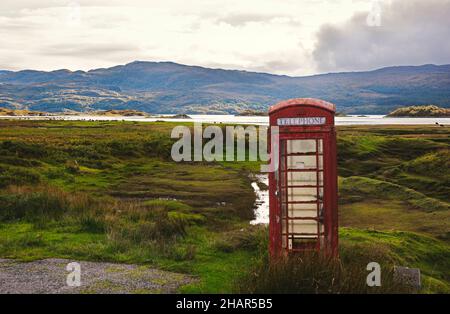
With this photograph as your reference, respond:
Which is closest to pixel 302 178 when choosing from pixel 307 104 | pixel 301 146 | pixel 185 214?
pixel 301 146

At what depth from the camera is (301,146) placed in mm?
10430

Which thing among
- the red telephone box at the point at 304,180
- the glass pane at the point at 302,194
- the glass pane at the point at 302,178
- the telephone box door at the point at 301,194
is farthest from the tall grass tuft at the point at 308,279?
the glass pane at the point at 302,178

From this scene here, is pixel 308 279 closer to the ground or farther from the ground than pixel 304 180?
closer to the ground

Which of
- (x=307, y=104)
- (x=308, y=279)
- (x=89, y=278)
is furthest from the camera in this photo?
(x=89, y=278)

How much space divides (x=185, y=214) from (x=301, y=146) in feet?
33.1

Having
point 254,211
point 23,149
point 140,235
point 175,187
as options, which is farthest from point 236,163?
point 140,235

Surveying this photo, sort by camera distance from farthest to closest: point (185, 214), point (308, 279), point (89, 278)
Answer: point (185, 214), point (89, 278), point (308, 279)

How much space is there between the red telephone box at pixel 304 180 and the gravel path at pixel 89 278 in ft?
7.92

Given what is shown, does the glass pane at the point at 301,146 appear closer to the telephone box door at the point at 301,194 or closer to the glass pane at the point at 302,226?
the telephone box door at the point at 301,194

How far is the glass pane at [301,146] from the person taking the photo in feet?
33.9

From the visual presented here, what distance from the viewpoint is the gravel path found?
9.80 m

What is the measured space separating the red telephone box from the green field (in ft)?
2.76

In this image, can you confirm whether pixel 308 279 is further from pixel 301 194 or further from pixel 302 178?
pixel 302 178

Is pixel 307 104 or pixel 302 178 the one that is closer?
pixel 307 104
